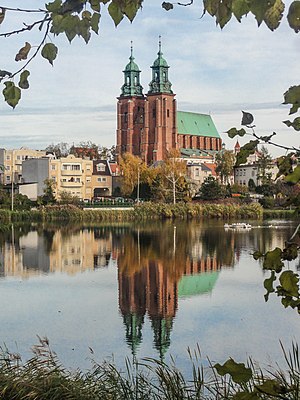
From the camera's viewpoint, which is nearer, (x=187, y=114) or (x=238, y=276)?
(x=238, y=276)

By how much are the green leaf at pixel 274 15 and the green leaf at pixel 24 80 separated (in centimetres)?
67

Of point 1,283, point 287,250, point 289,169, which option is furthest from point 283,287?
point 1,283

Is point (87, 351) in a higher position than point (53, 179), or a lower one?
lower

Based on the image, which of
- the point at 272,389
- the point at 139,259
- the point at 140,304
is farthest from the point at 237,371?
the point at 139,259

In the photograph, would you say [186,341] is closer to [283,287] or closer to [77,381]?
[77,381]

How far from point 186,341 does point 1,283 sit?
6.86 meters

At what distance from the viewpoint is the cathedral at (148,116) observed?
222 ft

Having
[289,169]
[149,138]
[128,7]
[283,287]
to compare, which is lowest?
[283,287]

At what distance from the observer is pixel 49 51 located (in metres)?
1.68

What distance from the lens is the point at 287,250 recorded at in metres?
1.70

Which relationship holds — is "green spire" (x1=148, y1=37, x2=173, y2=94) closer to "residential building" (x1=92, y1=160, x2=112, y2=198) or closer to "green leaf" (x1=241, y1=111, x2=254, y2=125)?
"residential building" (x1=92, y1=160, x2=112, y2=198)

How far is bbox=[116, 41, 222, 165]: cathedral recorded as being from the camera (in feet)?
222

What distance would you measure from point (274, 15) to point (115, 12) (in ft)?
1.37

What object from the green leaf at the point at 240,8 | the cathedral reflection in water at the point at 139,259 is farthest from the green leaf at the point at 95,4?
the cathedral reflection in water at the point at 139,259
